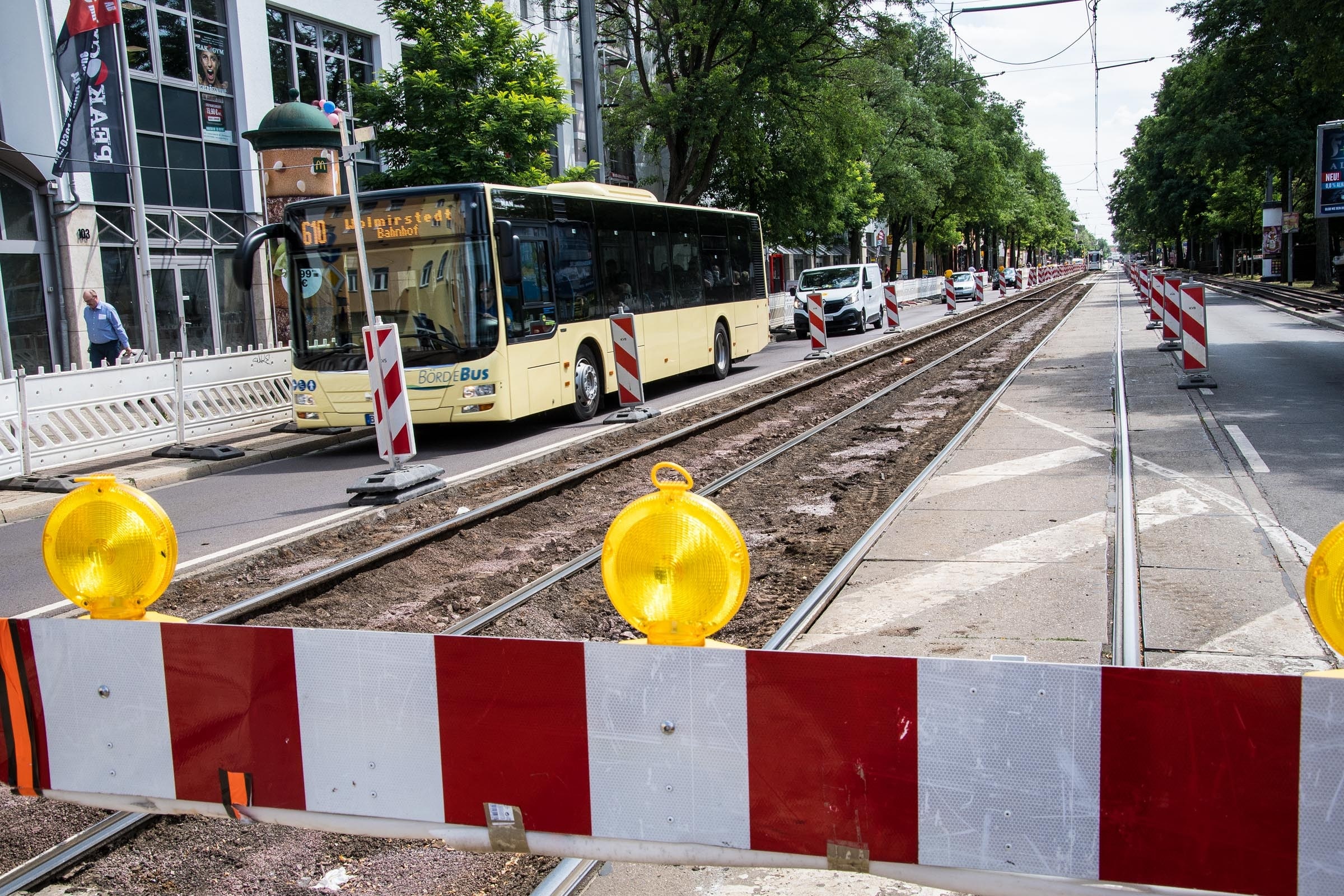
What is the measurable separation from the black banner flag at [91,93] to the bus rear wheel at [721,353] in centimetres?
991

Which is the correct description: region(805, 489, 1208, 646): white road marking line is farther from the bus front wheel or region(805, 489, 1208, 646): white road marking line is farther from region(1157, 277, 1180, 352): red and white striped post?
the bus front wheel

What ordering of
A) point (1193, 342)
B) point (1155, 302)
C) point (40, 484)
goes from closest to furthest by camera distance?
point (40, 484) → point (1193, 342) → point (1155, 302)

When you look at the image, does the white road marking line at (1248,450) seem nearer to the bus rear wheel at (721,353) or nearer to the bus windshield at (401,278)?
the bus windshield at (401,278)

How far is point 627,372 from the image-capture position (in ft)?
48.6

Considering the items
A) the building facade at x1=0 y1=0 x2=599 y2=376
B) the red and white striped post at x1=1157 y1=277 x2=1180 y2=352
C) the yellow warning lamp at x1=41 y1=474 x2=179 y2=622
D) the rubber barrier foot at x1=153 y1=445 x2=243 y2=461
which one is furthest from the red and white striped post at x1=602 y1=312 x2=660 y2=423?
the yellow warning lamp at x1=41 y1=474 x2=179 y2=622

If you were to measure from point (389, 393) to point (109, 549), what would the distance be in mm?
7089

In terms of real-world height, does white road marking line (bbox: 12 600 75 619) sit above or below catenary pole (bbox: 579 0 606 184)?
below

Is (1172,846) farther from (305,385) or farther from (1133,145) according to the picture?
(1133,145)

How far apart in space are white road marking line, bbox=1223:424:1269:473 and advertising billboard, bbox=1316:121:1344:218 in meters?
32.2

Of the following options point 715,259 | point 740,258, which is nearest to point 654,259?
point 715,259

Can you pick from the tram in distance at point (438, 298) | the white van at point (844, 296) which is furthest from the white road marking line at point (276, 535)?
the white van at point (844, 296)

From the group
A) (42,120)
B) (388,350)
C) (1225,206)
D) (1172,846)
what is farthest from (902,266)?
(1172,846)

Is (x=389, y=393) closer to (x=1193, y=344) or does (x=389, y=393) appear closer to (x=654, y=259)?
(x=654, y=259)

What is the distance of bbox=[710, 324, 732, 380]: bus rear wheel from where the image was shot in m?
20.7
